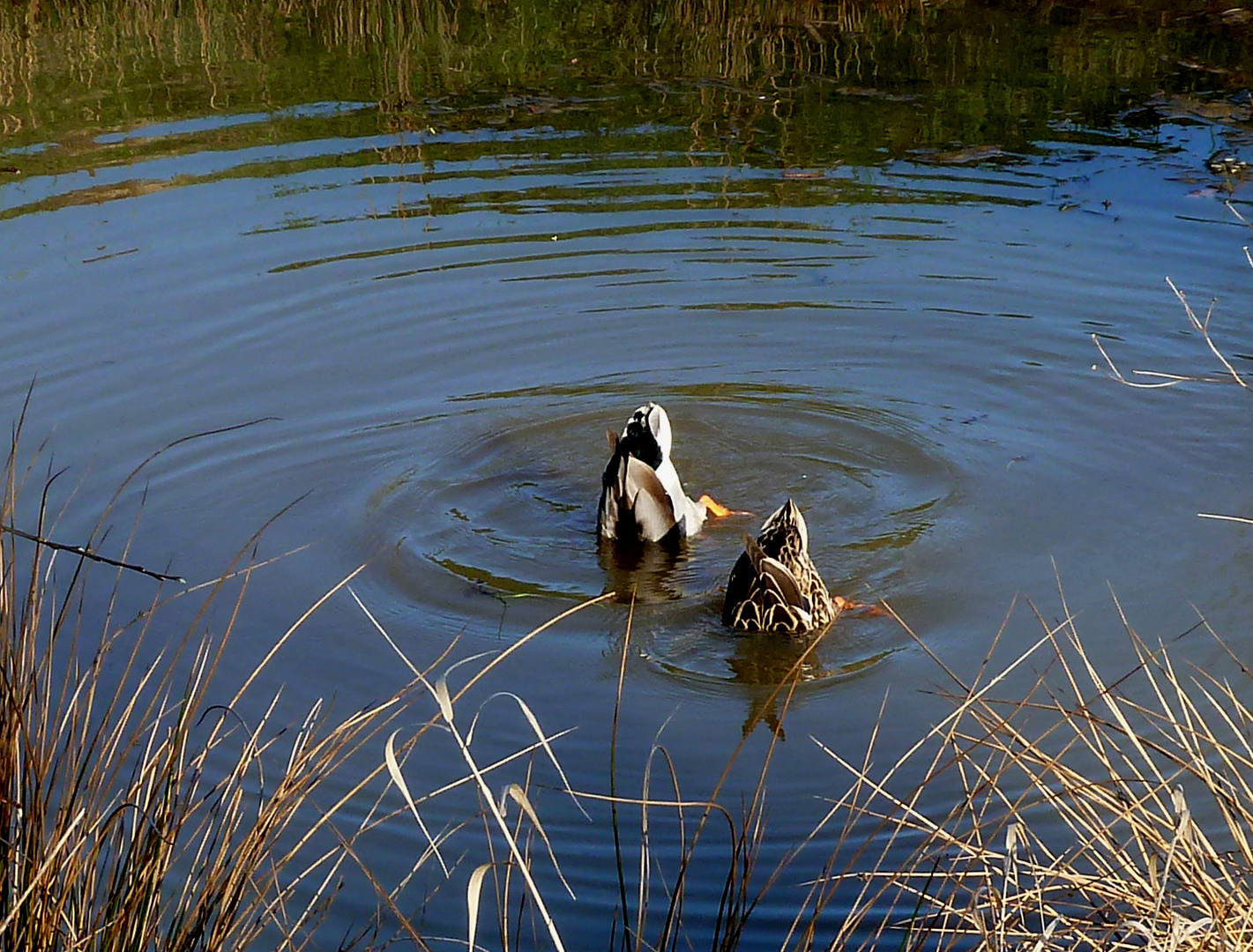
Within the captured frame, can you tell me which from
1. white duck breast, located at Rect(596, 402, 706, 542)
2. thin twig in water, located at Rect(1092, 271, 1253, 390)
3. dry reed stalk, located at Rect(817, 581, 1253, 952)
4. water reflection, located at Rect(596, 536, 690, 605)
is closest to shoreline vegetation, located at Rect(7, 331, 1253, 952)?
dry reed stalk, located at Rect(817, 581, 1253, 952)

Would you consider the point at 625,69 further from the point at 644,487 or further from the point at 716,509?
the point at 644,487

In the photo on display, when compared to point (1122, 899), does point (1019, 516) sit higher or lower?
lower

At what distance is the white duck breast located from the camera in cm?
673

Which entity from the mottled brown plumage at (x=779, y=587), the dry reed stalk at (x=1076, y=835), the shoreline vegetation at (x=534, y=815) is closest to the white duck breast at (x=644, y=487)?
the mottled brown plumage at (x=779, y=587)

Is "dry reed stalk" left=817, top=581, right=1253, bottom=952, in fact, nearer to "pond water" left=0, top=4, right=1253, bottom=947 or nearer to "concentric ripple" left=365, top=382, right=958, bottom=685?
"pond water" left=0, top=4, right=1253, bottom=947

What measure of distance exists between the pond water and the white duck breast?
19 cm

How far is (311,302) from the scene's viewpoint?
9.55 meters

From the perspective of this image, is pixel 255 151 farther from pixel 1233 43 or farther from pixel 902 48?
pixel 1233 43

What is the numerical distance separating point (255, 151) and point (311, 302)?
127 inches

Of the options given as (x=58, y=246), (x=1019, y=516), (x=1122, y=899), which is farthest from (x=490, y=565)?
(x=58, y=246)

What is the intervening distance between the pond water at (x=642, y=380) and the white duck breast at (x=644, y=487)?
193 mm

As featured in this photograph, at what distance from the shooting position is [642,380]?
28.1 ft

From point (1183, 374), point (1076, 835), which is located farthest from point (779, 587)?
point (1183, 374)

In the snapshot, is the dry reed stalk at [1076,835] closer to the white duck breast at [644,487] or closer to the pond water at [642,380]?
the pond water at [642,380]
